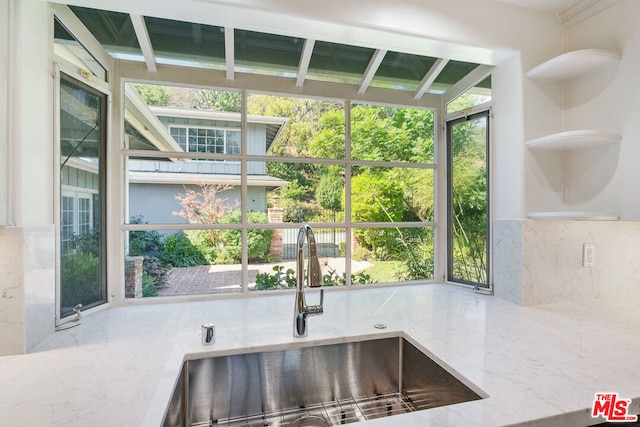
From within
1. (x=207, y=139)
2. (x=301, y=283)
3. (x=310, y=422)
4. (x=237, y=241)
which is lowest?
(x=310, y=422)

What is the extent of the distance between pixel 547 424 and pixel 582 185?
1519 mm

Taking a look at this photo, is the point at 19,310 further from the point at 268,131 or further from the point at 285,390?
the point at 268,131

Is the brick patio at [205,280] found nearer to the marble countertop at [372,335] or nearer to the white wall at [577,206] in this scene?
the marble countertop at [372,335]

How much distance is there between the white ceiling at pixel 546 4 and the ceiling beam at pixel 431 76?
0.43 meters

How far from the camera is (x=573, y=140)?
5.27 feet

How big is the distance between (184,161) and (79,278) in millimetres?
862

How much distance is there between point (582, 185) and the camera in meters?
1.76

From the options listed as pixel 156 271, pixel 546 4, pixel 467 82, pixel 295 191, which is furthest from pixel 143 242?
pixel 546 4

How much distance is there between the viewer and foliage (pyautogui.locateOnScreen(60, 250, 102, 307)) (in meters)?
1.52

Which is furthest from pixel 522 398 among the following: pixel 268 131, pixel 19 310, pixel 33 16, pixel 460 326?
pixel 33 16

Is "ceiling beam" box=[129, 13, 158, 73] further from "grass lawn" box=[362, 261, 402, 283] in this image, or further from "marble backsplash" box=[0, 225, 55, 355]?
"grass lawn" box=[362, 261, 402, 283]

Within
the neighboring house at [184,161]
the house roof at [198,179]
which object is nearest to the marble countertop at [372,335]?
the neighboring house at [184,161]

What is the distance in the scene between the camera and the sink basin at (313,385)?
1.17m

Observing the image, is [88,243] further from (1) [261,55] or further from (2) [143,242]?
(1) [261,55]
